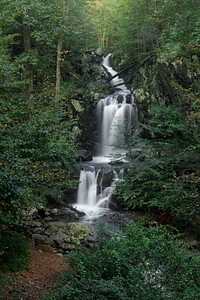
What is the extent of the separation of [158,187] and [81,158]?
20.6ft

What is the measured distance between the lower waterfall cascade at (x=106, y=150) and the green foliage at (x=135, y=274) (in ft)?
15.7

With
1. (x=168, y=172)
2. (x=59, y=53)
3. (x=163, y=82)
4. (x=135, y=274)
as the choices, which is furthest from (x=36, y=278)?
(x=163, y=82)

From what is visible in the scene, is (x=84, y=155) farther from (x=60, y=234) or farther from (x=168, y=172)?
(x=60, y=234)

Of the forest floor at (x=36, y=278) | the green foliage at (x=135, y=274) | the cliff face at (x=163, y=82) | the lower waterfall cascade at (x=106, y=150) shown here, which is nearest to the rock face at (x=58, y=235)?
the forest floor at (x=36, y=278)

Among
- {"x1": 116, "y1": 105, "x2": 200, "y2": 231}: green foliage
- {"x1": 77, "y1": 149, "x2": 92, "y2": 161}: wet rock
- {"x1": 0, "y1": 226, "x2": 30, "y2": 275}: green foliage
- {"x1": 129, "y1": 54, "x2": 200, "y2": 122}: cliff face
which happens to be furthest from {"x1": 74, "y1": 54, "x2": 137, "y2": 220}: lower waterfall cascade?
{"x1": 0, "y1": 226, "x2": 30, "y2": 275}: green foliage

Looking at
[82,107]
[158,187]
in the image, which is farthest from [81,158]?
[158,187]

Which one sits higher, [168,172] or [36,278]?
[168,172]

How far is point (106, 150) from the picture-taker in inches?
715

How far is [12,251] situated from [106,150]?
41.2 ft

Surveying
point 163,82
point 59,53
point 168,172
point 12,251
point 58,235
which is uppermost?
point 59,53

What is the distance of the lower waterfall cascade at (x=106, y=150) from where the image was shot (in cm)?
1288

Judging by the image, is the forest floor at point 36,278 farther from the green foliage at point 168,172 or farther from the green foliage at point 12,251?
the green foliage at point 168,172

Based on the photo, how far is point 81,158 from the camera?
51.6 ft

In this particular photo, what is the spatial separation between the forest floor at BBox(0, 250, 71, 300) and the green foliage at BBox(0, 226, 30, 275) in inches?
6.6
